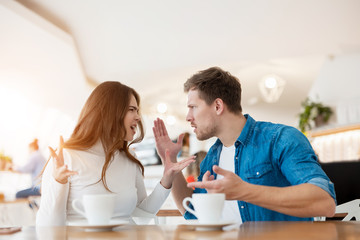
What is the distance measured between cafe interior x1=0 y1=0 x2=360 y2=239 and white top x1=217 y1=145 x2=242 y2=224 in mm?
3002

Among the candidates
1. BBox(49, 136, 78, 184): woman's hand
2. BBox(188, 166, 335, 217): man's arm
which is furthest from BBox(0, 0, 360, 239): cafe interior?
BBox(188, 166, 335, 217): man's arm

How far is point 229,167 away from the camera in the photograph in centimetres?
170

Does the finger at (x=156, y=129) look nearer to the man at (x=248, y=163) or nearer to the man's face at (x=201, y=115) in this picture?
the man at (x=248, y=163)

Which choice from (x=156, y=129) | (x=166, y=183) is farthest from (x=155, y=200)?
(x=156, y=129)

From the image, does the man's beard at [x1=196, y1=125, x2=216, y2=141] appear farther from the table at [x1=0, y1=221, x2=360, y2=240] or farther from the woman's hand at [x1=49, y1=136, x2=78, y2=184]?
the table at [x1=0, y1=221, x2=360, y2=240]

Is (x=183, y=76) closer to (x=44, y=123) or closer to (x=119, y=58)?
(x=119, y=58)

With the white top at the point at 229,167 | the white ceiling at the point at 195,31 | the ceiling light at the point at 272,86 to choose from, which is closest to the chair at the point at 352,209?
the white top at the point at 229,167

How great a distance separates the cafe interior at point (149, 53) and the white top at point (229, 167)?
9.85 feet

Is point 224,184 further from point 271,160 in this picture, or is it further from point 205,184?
point 271,160

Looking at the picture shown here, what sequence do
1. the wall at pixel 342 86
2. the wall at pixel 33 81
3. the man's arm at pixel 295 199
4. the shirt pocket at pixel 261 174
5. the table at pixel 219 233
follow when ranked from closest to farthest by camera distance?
the table at pixel 219 233 < the man's arm at pixel 295 199 < the shirt pocket at pixel 261 174 < the wall at pixel 33 81 < the wall at pixel 342 86

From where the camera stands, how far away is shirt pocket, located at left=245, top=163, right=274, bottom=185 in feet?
4.96

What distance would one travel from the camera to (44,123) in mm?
6973

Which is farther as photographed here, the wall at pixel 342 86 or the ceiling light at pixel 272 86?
the ceiling light at pixel 272 86

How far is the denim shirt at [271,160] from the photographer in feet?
4.42
